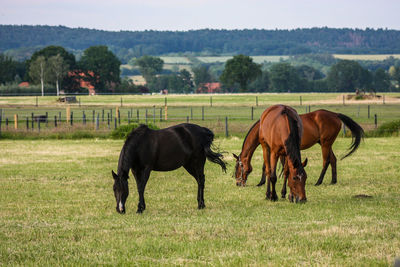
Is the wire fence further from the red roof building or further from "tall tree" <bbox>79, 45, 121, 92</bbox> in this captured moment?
the red roof building

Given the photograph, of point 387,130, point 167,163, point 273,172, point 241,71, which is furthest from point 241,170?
point 241,71

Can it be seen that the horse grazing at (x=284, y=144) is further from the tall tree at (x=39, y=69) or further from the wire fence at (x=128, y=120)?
the tall tree at (x=39, y=69)

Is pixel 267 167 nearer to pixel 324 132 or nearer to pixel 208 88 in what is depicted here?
pixel 324 132

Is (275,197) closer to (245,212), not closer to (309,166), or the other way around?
(245,212)

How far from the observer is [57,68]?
102875 mm

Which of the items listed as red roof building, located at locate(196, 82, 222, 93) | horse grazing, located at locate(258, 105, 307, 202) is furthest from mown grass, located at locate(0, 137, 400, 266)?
red roof building, located at locate(196, 82, 222, 93)

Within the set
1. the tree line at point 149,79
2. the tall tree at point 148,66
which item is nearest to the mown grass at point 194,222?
the tree line at point 149,79

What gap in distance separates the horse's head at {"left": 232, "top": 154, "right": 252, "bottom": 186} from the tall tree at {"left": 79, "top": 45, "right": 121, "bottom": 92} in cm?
10477

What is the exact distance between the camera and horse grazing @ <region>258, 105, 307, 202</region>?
11328mm

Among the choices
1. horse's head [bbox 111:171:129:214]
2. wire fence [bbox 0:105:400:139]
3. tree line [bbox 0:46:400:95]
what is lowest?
wire fence [bbox 0:105:400:139]

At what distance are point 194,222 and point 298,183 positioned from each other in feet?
8.78

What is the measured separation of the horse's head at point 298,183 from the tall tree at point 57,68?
93934mm

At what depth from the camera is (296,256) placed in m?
7.30

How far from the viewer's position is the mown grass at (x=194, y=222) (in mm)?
7387
